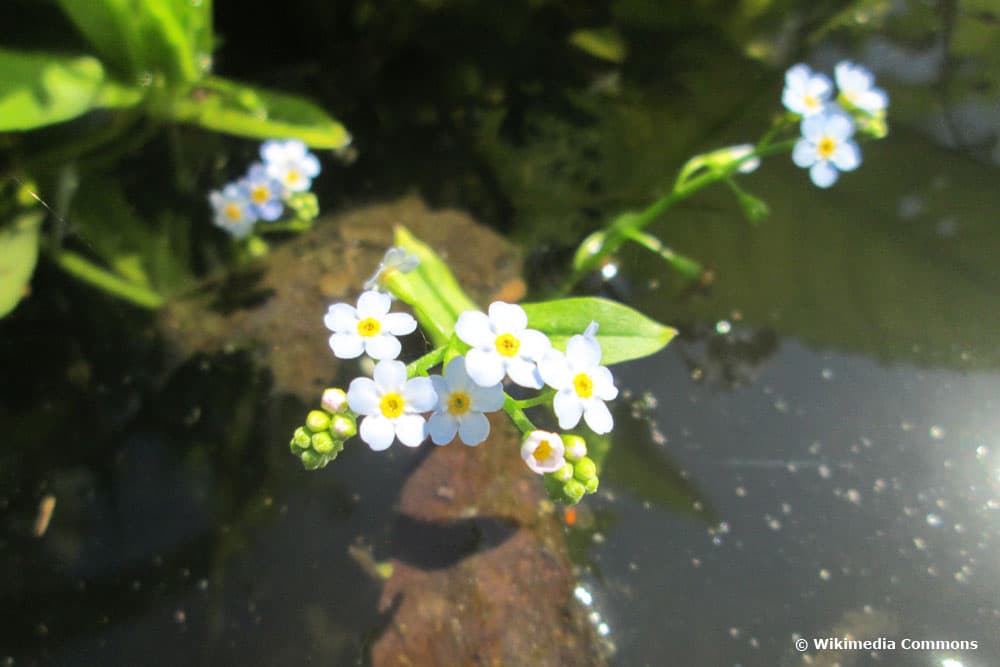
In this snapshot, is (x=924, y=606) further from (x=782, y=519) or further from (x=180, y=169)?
(x=180, y=169)

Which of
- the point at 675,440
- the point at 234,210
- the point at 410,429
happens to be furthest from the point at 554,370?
the point at 234,210

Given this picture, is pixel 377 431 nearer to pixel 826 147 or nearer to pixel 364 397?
pixel 364 397

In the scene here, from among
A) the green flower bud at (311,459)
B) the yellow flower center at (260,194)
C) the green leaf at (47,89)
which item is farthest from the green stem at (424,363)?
the green leaf at (47,89)

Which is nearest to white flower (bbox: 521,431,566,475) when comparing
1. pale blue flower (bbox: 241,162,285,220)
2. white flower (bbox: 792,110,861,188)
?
white flower (bbox: 792,110,861,188)

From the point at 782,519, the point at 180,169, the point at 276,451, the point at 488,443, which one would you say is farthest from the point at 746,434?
the point at 180,169

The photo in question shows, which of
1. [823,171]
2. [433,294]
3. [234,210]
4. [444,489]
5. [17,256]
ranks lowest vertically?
[444,489]
